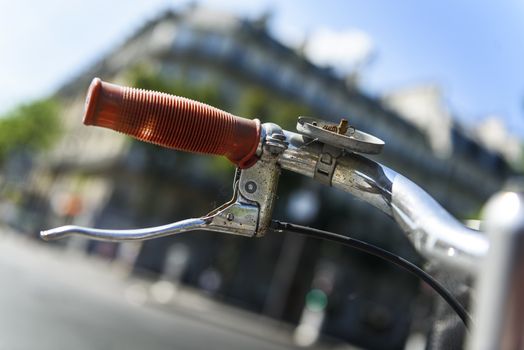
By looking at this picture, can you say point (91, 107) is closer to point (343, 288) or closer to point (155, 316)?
point (155, 316)

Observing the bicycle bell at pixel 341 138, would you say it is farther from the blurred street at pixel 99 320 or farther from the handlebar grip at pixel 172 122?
the blurred street at pixel 99 320

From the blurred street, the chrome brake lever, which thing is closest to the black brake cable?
the chrome brake lever

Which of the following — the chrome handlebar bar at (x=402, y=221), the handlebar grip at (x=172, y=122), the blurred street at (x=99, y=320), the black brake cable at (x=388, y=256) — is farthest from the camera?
the blurred street at (x=99, y=320)

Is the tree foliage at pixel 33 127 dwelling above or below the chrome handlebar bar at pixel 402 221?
above

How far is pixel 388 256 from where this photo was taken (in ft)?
3.82

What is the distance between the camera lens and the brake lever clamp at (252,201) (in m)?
1.09

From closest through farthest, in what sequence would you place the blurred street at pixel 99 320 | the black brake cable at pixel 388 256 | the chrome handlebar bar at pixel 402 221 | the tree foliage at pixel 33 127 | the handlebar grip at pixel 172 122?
the chrome handlebar bar at pixel 402 221 < the handlebar grip at pixel 172 122 < the black brake cable at pixel 388 256 < the blurred street at pixel 99 320 < the tree foliage at pixel 33 127

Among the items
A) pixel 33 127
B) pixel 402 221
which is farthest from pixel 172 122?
pixel 33 127

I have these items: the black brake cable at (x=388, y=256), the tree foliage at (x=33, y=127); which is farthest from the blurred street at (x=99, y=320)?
the tree foliage at (x=33, y=127)

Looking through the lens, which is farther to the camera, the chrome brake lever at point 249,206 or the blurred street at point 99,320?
the blurred street at point 99,320

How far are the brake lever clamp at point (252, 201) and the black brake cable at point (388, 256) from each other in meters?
0.07

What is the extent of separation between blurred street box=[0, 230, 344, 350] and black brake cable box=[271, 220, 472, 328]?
6196 millimetres

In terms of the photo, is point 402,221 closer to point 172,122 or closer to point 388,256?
point 388,256

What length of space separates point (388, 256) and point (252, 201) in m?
0.28
